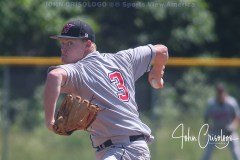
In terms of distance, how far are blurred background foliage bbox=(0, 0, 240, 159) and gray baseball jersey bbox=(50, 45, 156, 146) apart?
201 inches

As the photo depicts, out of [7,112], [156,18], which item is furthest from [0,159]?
[156,18]

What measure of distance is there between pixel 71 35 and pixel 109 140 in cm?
73

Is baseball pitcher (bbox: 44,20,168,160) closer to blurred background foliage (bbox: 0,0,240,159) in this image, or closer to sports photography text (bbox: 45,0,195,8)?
blurred background foliage (bbox: 0,0,240,159)

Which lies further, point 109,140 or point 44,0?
point 44,0

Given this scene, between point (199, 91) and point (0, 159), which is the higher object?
point (199, 91)

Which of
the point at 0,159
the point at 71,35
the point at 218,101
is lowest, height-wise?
the point at 0,159

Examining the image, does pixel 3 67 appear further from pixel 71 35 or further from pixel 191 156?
pixel 71 35

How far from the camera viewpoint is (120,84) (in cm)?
515

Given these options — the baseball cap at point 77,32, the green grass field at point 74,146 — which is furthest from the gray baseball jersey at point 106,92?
the green grass field at point 74,146

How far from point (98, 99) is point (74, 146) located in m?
5.36

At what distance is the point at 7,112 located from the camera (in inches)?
398

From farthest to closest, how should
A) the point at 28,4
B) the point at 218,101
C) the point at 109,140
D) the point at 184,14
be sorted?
1. the point at 184,14
2. the point at 28,4
3. the point at 218,101
4. the point at 109,140

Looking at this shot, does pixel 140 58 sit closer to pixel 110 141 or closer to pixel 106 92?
pixel 106 92

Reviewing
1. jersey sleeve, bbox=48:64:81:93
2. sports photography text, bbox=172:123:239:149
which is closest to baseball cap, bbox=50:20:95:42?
jersey sleeve, bbox=48:64:81:93
